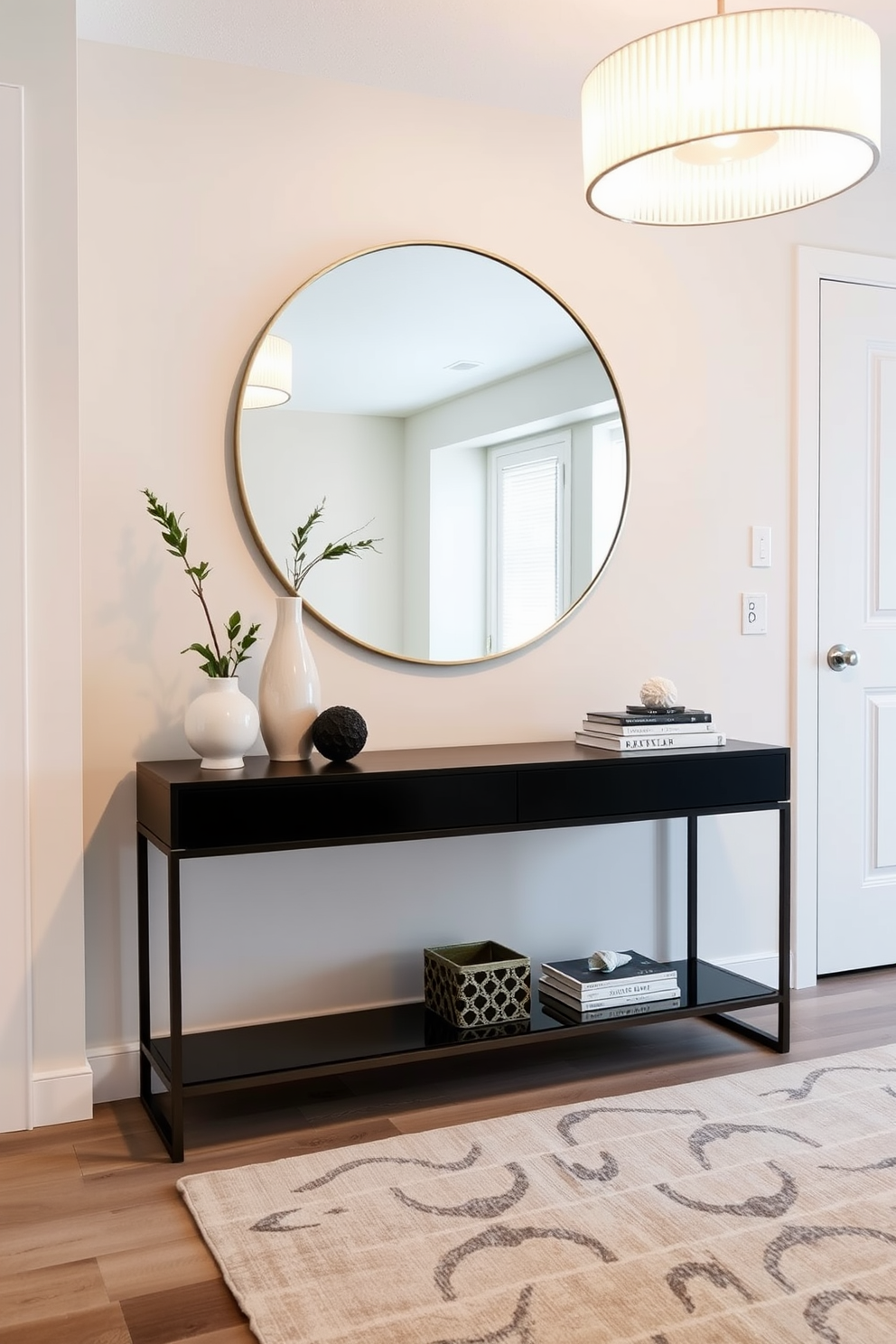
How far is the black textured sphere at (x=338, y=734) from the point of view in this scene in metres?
2.51

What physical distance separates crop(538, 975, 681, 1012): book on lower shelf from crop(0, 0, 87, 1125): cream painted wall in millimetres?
1060

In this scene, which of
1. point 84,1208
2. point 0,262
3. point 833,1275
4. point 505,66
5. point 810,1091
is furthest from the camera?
point 505,66

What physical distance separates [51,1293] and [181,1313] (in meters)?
0.22

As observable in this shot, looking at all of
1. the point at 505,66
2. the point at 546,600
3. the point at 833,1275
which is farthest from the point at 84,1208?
the point at 505,66

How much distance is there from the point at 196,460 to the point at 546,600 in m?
0.95

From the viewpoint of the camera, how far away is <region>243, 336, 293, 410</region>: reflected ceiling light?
2719mm

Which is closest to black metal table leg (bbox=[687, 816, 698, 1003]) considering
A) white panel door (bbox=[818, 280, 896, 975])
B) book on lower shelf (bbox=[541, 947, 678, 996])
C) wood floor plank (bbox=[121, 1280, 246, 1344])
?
book on lower shelf (bbox=[541, 947, 678, 996])

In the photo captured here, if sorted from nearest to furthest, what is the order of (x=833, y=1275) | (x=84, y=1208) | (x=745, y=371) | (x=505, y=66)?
1. (x=833, y=1275)
2. (x=84, y=1208)
3. (x=505, y=66)
4. (x=745, y=371)

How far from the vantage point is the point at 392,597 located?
113 inches

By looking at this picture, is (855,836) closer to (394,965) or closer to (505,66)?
(394,965)

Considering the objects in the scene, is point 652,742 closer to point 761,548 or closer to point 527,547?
point 527,547

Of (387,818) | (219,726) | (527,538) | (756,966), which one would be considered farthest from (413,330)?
(756,966)

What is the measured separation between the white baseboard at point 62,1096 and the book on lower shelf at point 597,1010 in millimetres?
1029

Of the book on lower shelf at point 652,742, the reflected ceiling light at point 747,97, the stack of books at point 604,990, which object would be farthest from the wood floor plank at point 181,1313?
the reflected ceiling light at point 747,97
